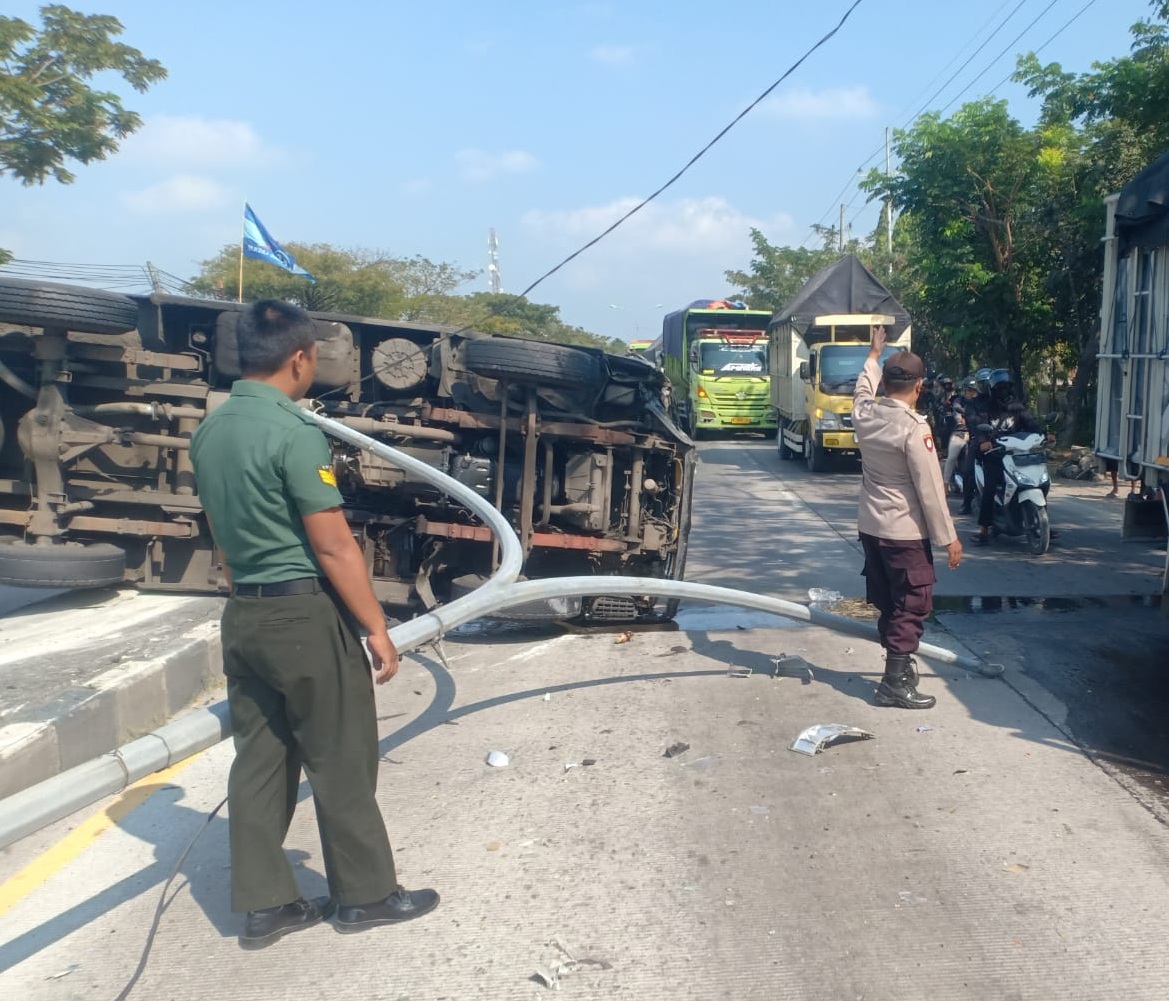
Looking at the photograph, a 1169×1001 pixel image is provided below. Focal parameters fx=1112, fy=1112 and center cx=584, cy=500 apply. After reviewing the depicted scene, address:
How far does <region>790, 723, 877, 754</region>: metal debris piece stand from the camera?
4996mm

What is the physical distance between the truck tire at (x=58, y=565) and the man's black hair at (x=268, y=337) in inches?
147

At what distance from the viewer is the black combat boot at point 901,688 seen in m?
5.56

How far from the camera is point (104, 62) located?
18516mm

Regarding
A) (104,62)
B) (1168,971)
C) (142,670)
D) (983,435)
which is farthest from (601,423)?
(104,62)

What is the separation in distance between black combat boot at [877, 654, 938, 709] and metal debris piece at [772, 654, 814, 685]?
0.53 m

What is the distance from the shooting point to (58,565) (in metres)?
6.48

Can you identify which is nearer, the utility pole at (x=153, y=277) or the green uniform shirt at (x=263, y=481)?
the green uniform shirt at (x=263, y=481)

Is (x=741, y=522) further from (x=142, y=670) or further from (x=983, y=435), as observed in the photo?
(x=142, y=670)

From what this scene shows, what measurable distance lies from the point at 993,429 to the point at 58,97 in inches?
615

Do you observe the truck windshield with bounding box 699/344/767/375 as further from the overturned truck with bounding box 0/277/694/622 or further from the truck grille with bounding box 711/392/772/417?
the overturned truck with bounding box 0/277/694/622

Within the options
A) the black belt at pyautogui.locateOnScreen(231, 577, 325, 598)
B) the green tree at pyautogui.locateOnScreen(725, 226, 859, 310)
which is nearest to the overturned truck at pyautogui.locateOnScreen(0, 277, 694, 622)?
the black belt at pyautogui.locateOnScreen(231, 577, 325, 598)

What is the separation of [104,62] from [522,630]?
15746 mm

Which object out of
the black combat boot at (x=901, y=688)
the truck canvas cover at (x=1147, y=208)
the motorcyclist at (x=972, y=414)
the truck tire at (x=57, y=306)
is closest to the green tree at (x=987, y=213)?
the motorcyclist at (x=972, y=414)

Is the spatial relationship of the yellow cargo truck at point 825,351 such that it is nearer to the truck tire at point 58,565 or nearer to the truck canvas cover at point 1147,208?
A: the truck canvas cover at point 1147,208
